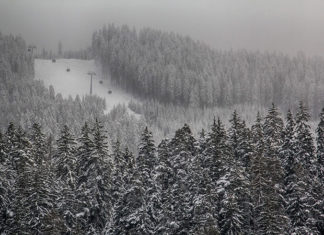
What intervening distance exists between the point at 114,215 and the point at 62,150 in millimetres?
9546

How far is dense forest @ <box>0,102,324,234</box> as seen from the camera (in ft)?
146

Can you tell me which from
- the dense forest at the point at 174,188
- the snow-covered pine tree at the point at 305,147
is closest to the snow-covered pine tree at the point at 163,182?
→ the dense forest at the point at 174,188

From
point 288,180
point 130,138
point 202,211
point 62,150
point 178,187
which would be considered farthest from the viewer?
point 130,138

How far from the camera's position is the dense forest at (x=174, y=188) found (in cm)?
4447

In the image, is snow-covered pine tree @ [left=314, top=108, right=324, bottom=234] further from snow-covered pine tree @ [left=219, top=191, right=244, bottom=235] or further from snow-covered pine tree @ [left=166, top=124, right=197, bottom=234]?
snow-covered pine tree @ [left=166, top=124, right=197, bottom=234]

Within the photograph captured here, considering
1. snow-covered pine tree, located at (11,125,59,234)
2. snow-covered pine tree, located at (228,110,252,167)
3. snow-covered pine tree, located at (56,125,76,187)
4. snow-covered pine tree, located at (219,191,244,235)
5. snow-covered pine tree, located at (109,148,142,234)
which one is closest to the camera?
snow-covered pine tree, located at (219,191,244,235)

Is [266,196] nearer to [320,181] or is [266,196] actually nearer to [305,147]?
[320,181]

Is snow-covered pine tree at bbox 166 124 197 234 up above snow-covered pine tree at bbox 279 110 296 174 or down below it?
below

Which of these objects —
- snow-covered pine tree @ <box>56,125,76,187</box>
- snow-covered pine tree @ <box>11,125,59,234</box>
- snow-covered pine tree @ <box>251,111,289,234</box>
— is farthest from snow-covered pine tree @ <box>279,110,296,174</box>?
snow-covered pine tree @ <box>11,125,59,234</box>

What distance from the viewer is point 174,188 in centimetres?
4719

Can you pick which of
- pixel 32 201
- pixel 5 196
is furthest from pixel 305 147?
pixel 5 196

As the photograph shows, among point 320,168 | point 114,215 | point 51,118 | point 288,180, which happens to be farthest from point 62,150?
point 51,118

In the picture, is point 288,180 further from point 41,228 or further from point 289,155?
point 41,228

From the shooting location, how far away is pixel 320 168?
52.8m
